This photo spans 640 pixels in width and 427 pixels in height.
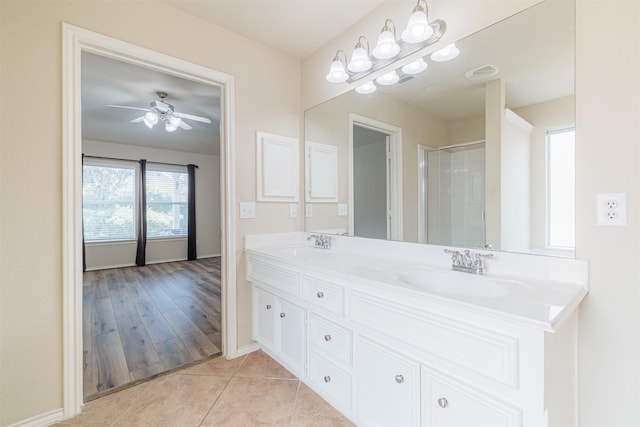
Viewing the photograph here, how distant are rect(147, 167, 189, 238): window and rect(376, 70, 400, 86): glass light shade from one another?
17.4ft

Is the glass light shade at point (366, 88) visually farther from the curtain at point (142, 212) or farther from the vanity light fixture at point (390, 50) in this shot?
the curtain at point (142, 212)

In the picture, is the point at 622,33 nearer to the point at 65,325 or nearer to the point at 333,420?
the point at 333,420

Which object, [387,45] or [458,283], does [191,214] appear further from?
[458,283]

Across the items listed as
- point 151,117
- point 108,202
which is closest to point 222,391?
point 151,117

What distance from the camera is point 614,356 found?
0.99 metres

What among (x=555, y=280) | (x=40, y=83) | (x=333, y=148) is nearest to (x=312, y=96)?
(x=333, y=148)

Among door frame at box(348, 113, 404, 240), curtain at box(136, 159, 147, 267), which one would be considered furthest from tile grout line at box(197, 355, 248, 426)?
curtain at box(136, 159, 147, 267)

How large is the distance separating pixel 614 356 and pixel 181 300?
12.2 ft

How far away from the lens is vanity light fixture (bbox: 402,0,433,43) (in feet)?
4.69

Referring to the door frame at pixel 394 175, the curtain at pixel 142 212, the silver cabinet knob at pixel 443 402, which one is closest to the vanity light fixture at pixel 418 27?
the door frame at pixel 394 175

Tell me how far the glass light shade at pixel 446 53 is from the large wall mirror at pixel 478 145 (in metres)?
0.02

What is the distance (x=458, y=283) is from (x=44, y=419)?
7.20 feet

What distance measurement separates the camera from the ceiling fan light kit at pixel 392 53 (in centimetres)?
146

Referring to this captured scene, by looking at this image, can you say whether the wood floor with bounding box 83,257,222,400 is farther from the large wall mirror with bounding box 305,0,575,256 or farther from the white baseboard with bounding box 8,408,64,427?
the large wall mirror with bounding box 305,0,575,256
